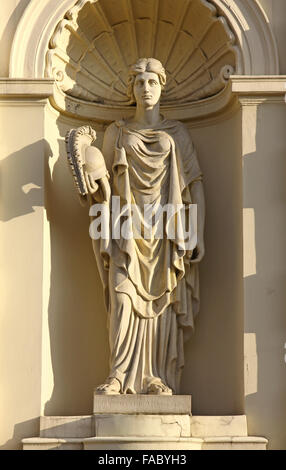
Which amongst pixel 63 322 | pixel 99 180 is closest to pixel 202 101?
pixel 99 180

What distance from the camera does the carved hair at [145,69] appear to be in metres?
11.3

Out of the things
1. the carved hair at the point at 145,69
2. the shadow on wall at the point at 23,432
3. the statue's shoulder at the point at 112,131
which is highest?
the carved hair at the point at 145,69

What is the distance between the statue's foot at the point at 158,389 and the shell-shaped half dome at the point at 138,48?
2307 mm

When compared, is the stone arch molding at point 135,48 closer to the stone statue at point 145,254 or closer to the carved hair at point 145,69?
the carved hair at point 145,69

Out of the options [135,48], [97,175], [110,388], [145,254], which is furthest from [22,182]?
[110,388]

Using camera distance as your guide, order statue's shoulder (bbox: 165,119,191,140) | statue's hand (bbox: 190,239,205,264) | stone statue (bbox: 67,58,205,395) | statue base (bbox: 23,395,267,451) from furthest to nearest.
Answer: statue's shoulder (bbox: 165,119,191,140), statue's hand (bbox: 190,239,205,264), stone statue (bbox: 67,58,205,395), statue base (bbox: 23,395,267,451)

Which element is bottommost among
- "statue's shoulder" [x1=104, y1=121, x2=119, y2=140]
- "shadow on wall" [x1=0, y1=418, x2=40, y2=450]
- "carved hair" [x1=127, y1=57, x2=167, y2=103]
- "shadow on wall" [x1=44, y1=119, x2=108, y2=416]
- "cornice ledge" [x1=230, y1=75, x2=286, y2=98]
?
"shadow on wall" [x1=0, y1=418, x2=40, y2=450]

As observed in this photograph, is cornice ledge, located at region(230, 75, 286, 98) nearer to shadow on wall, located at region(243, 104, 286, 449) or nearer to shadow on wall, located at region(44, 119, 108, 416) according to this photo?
shadow on wall, located at region(243, 104, 286, 449)

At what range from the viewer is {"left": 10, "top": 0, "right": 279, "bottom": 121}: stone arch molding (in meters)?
11.3

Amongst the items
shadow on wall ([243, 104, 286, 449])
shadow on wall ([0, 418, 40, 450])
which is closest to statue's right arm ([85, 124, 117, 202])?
shadow on wall ([243, 104, 286, 449])

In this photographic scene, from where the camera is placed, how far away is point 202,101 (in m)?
11.7

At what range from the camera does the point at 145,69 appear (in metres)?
11.3

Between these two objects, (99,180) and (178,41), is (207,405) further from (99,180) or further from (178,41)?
A: (178,41)

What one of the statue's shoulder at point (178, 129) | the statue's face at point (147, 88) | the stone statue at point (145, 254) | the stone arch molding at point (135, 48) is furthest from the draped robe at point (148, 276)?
the stone arch molding at point (135, 48)
